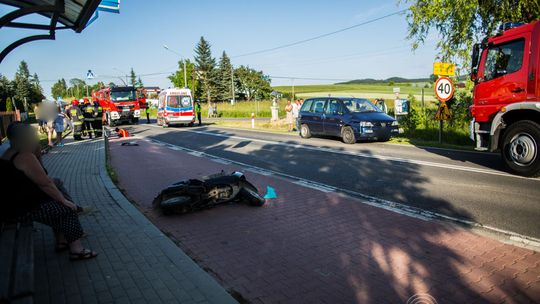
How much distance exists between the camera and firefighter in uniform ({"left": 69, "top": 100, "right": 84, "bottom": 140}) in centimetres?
1877

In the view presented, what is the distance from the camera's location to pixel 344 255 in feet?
13.6

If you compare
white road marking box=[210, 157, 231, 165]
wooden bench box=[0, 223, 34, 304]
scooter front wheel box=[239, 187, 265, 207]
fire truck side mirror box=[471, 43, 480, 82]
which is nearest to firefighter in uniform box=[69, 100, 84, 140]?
white road marking box=[210, 157, 231, 165]

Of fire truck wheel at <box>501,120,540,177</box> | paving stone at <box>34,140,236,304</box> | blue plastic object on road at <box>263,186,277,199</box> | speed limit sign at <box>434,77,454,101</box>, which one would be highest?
speed limit sign at <box>434,77,454,101</box>

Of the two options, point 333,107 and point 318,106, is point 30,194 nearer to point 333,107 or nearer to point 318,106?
point 333,107

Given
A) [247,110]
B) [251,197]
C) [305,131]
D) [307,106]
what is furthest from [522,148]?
[247,110]

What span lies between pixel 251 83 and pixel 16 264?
9320 centimetres

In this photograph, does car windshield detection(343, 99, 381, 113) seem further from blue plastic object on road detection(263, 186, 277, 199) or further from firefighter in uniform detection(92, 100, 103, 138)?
firefighter in uniform detection(92, 100, 103, 138)

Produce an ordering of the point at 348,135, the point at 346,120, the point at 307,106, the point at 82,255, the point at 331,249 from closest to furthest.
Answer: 1. the point at 82,255
2. the point at 331,249
3. the point at 348,135
4. the point at 346,120
5. the point at 307,106

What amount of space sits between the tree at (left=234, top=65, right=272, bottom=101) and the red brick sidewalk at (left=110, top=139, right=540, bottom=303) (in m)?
87.9

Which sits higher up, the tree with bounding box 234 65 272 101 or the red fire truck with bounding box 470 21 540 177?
the tree with bounding box 234 65 272 101

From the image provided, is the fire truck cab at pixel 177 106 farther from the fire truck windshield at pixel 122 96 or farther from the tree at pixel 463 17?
the tree at pixel 463 17

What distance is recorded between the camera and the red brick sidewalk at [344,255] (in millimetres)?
3365

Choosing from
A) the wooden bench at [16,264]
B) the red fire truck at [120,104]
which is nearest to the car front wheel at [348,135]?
the wooden bench at [16,264]

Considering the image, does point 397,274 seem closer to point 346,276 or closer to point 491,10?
point 346,276
